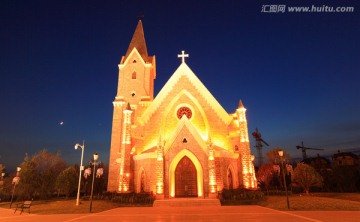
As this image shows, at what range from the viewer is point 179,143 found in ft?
76.6

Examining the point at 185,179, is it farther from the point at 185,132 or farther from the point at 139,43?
the point at 139,43

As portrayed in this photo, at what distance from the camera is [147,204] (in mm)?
20609

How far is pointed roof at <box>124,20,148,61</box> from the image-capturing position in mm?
36969

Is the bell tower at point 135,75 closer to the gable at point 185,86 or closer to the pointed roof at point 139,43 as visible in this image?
the pointed roof at point 139,43

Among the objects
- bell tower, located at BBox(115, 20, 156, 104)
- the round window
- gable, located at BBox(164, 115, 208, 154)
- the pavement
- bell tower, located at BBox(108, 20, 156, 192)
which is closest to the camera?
the pavement

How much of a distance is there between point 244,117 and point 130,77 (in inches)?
766

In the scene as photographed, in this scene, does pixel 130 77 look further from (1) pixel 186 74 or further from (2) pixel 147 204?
(2) pixel 147 204

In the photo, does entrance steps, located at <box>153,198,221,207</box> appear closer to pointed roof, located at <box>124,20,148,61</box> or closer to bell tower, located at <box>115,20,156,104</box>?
bell tower, located at <box>115,20,156,104</box>

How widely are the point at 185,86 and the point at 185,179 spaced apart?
1236 centimetres

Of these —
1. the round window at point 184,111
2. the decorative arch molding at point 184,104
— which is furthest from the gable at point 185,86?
the round window at point 184,111

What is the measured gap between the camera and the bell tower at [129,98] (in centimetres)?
2755

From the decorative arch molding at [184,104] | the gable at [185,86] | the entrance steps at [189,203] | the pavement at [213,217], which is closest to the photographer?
the pavement at [213,217]

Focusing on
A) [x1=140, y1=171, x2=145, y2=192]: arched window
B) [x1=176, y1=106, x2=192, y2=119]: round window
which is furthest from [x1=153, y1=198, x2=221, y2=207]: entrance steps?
[x1=176, y1=106, x2=192, y2=119]: round window

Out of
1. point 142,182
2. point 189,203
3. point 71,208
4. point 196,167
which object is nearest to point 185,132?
point 196,167
